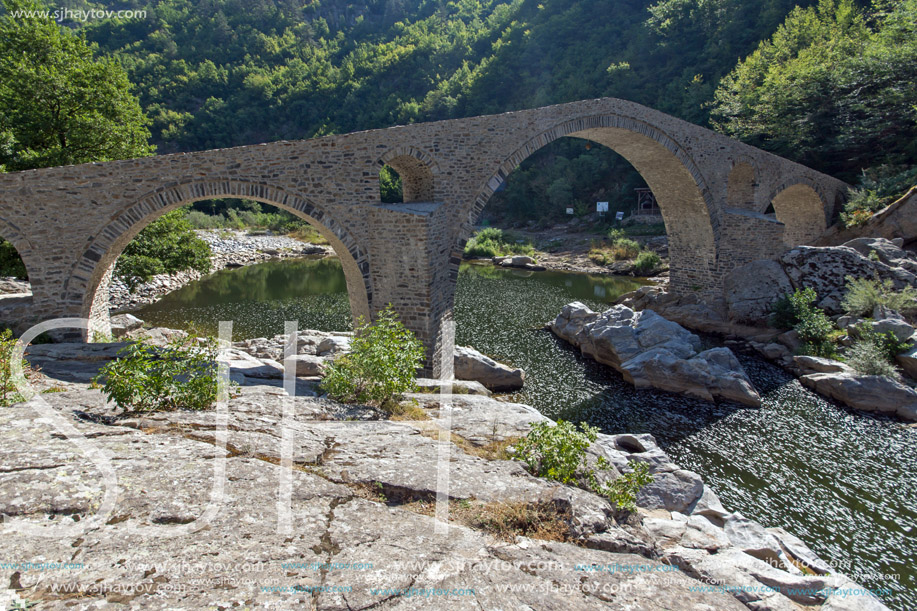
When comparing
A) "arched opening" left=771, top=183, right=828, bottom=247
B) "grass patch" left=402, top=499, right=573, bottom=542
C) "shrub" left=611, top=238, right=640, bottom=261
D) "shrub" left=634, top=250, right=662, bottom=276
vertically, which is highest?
"arched opening" left=771, top=183, right=828, bottom=247

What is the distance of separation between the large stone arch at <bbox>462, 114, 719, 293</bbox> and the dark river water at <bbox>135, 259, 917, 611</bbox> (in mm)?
4295

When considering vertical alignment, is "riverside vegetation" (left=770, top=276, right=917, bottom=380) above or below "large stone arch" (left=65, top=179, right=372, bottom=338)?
below

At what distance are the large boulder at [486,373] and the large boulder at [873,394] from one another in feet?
19.0

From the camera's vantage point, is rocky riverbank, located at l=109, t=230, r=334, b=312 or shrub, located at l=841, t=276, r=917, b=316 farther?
rocky riverbank, located at l=109, t=230, r=334, b=312

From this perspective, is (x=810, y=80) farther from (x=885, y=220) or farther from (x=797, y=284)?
(x=797, y=284)

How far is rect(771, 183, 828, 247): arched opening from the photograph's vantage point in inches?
710

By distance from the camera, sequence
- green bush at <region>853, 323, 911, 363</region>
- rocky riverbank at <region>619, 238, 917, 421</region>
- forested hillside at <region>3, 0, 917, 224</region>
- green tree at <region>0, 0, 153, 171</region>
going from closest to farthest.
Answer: rocky riverbank at <region>619, 238, 917, 421</region> → green bush at <region>853, 323, 911, 363</region> → green tree at <region>0, 0, 153, 171</region> → forested hillside at <region>3, 0, 917, 224</region>

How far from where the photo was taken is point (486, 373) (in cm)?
1038

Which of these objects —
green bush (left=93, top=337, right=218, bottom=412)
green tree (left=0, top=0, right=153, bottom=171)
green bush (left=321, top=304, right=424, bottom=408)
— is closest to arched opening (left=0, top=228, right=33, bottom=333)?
green tree (left=0, top=0, right=153, bottom=171)

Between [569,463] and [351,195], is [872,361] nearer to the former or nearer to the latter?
[569,463]

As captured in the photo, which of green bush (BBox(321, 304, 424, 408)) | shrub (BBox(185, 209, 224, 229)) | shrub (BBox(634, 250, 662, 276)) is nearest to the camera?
green bush (BBox(321, 304, 424, 408))

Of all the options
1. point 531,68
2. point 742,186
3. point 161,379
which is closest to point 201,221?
point 531,68

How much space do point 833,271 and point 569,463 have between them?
464 inches

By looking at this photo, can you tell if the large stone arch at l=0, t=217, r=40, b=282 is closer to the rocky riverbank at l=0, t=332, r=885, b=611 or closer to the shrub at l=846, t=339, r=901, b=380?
the rocky riverbank at l=0, t=332, r=885, b=611
